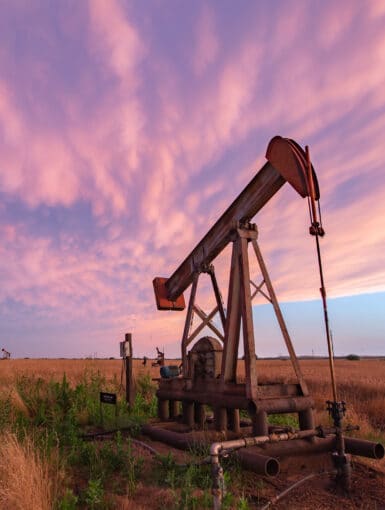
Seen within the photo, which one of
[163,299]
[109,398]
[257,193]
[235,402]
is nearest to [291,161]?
[257,193]

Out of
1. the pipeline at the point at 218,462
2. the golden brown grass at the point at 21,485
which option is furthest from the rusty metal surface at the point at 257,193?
the golden brown grass at the point at 21,485

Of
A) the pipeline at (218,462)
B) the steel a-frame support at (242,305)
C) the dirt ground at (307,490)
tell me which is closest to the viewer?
the pipeline at (218,462)

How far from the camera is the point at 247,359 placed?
7.34 meters

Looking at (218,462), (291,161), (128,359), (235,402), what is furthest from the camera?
(128,359)

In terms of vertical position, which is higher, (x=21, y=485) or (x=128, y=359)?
(x=128, y=359)

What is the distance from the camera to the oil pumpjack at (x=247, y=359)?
6.27 m

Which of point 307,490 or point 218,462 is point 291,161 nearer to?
point 218,462

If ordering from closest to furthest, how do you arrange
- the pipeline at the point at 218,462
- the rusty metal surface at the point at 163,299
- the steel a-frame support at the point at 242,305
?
the pipeline at the point at 218,462
the steel a-frame support at the point at 242,305
the rusty metal surface at the point at 163,299

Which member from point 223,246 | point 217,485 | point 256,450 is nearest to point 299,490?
point 256,450

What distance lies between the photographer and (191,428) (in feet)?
29.8

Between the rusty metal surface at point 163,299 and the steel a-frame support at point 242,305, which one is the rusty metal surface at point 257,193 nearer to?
the steel a-frame support at point 242,305

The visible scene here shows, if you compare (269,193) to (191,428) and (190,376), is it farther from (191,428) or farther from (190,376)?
(191,428)

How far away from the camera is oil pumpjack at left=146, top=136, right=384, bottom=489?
20.6 feet

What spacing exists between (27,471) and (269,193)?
5.62 metres
